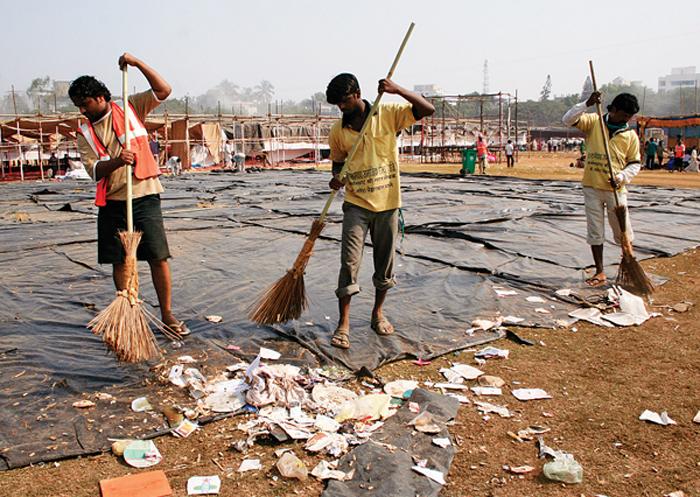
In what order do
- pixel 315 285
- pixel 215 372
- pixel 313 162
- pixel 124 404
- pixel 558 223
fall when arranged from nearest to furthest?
pixel 124 404
pixel 215 372
pixel 315 285
pixel 558 223
pixel 313 162

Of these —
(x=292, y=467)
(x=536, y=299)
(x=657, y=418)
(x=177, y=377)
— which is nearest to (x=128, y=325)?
(x=177, y=377)

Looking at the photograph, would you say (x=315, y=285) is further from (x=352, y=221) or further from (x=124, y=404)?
(x=124, y=404)

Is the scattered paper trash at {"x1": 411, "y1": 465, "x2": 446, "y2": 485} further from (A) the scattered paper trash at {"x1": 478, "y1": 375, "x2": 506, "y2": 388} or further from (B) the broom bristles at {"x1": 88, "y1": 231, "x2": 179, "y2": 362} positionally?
(B) the broom bristles at {"x1": 88, "y1": 231, "x2": 179, "y2": 362}

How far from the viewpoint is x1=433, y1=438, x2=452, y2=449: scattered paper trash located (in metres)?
2.84

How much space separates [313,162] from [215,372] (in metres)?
30.9

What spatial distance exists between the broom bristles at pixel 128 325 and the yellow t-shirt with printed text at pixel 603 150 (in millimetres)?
4146

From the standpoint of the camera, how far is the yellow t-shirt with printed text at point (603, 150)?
5582mm

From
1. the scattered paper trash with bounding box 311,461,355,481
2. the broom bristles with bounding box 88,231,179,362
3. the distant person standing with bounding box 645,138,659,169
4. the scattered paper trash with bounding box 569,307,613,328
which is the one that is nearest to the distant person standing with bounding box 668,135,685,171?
the distant person standing with bounding box 645,138,659,169

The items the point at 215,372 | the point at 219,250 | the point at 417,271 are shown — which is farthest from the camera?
the point at 219,250

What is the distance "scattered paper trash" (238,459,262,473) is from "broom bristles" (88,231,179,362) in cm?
112

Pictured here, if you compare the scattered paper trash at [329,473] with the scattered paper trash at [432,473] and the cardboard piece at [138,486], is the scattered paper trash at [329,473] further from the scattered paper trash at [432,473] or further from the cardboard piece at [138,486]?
the cardboard piece at [138,486]

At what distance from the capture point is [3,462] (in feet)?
8.61

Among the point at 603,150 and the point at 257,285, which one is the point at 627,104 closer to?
the point at 603,150

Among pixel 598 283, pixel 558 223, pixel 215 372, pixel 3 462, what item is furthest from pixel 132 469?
pixel 558 223
